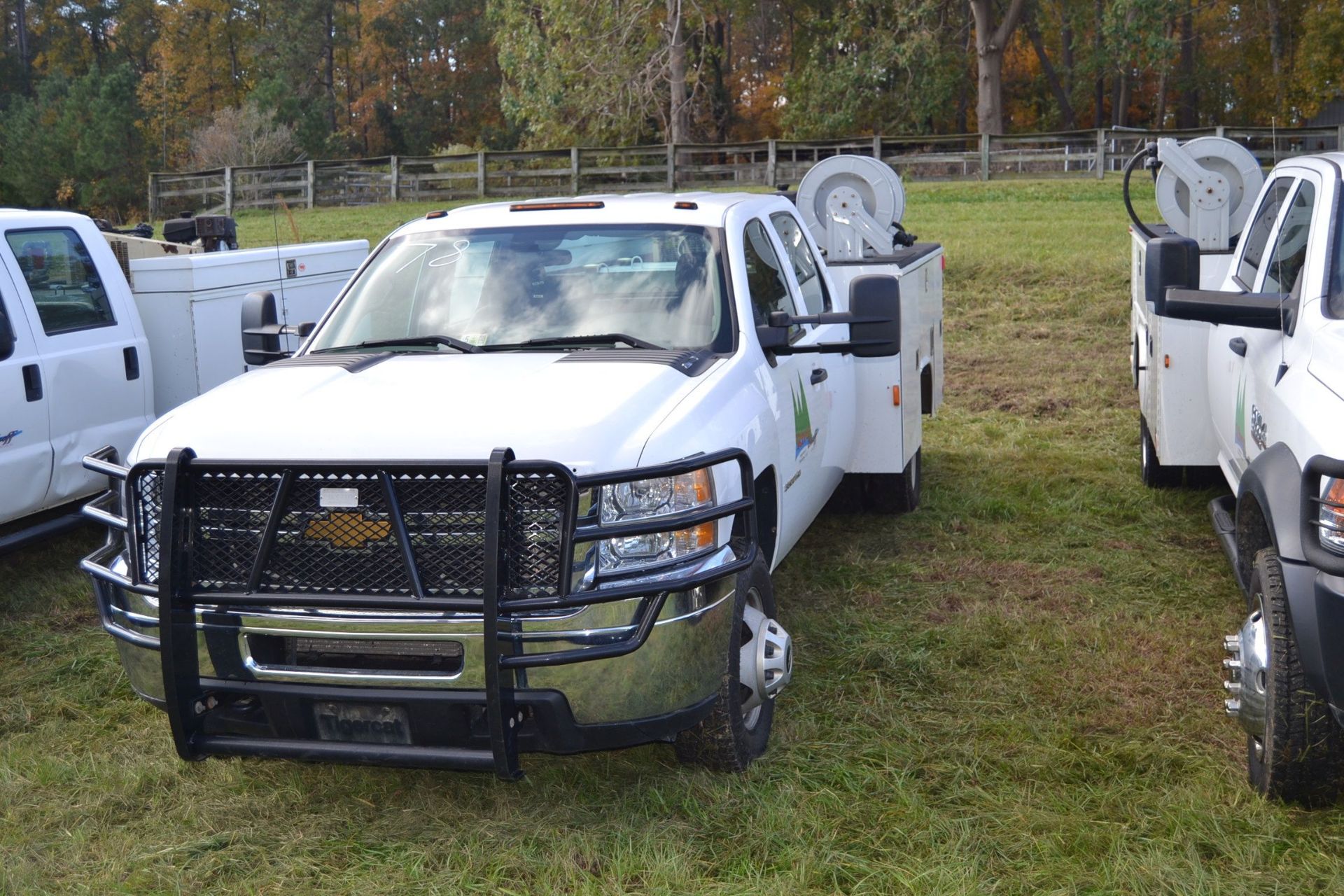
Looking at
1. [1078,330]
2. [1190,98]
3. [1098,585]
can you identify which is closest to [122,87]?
[1190,98]

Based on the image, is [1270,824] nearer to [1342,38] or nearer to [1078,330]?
[1078,330]

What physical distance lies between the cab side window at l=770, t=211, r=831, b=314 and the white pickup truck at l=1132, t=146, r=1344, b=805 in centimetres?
169

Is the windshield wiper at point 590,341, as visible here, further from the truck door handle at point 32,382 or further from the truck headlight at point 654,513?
the truck door handle at point 32,382

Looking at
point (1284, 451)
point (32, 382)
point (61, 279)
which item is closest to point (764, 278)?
point (1284, 451)

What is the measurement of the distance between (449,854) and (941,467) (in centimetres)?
580

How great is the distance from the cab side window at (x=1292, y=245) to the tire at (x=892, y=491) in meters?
2.51

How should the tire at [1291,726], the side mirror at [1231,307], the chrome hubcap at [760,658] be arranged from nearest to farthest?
the tire at [1291,726], the chrome hubcap at [760,658], the side mirror at [1231,307]

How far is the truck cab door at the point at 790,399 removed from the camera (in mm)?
5230

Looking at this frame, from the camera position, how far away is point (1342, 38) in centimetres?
4338

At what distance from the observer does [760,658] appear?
14.7 ft

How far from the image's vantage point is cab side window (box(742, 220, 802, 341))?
5516 mm

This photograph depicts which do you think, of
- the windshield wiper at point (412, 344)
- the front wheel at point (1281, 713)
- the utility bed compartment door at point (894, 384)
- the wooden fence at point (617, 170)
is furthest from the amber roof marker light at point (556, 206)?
the wooden fence at point (617, 170)

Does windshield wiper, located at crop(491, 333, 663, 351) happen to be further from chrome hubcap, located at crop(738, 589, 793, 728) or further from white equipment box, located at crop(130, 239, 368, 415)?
white equipment box, located at crop(130, 239, 368, 415)

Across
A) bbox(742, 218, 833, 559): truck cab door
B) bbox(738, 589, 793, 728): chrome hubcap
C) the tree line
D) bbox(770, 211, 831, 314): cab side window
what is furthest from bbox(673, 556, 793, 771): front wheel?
the tree line
